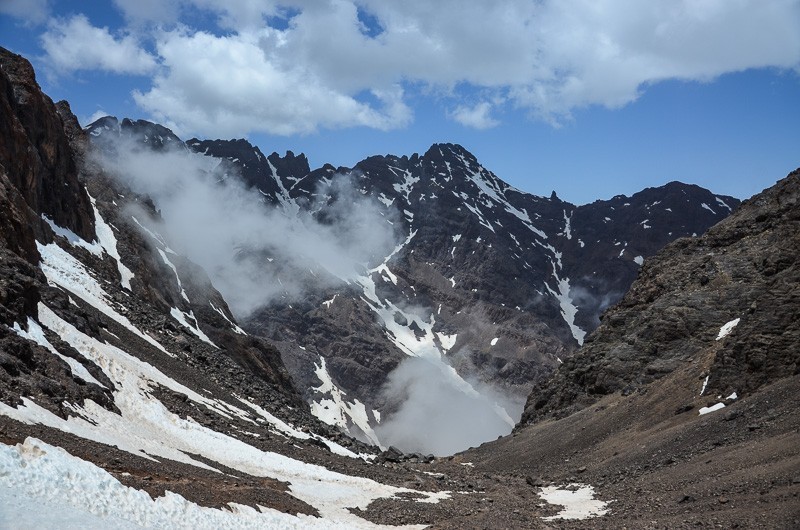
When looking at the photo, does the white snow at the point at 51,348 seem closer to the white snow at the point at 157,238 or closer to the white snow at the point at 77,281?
the white snow at the point at 77,281

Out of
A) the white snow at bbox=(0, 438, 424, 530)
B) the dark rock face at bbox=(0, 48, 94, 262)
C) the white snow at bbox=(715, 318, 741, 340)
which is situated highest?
the white snow at bbox=(715, 318, 741, 340)

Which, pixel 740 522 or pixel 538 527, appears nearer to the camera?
pixel 740 522

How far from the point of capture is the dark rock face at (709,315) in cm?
5447

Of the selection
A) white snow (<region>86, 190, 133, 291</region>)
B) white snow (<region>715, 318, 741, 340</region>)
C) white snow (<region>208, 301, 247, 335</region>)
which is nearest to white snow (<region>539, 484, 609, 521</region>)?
white snow (<region>715, 318, 741, 340</region>)

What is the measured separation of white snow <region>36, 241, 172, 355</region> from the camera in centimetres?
6231

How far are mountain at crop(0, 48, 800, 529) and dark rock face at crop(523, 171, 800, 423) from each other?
27 cm

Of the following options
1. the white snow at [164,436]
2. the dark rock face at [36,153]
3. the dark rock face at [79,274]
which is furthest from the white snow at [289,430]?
the dark rock face at [36,153]

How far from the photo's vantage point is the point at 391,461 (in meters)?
61.2

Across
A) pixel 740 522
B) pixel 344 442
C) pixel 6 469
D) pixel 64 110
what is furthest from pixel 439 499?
pixel 64 110

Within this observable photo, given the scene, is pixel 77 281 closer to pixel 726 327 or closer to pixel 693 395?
pixel 693 395

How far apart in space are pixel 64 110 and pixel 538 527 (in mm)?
129797

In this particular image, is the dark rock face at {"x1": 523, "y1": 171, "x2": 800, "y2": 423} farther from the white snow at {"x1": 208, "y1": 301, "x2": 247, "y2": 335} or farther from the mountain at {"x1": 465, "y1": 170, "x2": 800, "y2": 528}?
the white snow at {"x1": 208, "y1": 301, "x2": 247, "y2": 335}

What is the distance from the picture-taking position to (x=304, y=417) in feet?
245

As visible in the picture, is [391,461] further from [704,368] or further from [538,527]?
[538,527]
